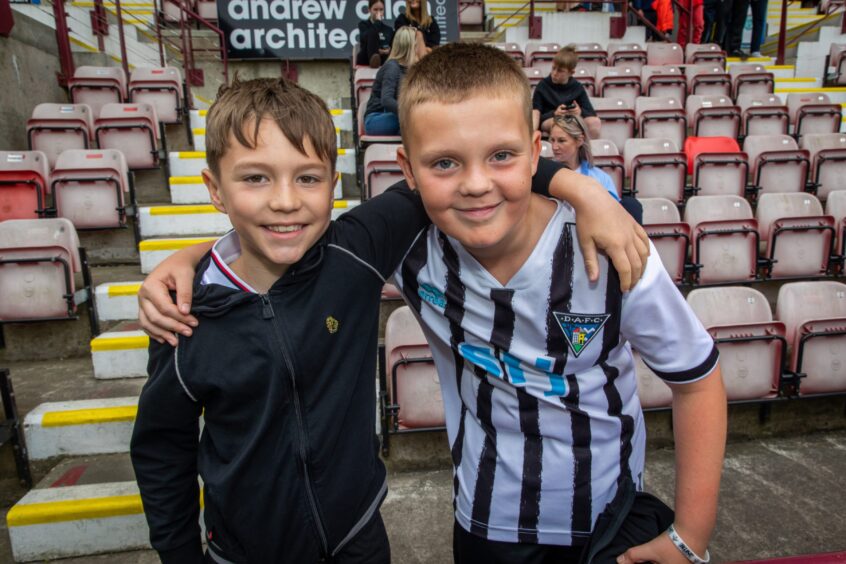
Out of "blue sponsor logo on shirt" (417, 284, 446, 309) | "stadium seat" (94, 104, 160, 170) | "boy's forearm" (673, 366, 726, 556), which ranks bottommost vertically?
"boy's forearm" (673, 366, 726, 556)

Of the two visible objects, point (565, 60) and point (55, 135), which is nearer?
point (565, 60)

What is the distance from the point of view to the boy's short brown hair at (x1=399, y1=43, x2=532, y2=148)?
3.29 ft

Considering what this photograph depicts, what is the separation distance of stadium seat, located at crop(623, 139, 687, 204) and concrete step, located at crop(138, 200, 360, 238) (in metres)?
2.54

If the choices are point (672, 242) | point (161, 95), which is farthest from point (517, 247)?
point (161, 95)

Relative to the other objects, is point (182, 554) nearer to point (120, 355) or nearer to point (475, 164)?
point (475, 164)

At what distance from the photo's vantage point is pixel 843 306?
3121 mm

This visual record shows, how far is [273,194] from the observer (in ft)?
3.55

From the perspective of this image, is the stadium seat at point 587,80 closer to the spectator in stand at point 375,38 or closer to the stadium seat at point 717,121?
the stadium seat at point 717,121

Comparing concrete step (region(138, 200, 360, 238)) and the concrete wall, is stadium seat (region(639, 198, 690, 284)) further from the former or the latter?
the concrete wall

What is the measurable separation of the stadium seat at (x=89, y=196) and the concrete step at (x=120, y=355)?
1.44 m

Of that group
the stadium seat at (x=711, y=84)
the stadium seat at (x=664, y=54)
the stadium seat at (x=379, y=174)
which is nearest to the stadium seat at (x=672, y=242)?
the stadium seat at (x=379, y=174)

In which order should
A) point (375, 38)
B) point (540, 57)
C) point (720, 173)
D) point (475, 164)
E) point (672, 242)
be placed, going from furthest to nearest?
point (540, 57) < point (375, 38) < point (720, 173) < point (672, 242) < point (475, 164)

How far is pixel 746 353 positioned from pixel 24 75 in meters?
7.06

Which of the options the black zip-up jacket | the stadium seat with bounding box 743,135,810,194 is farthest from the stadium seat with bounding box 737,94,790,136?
the black zip-up jacket
